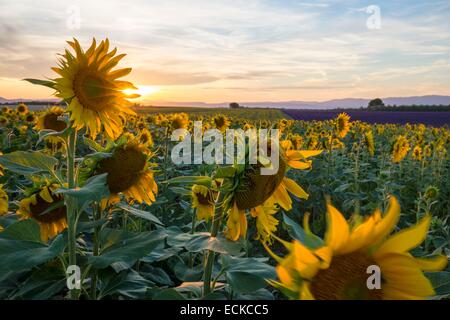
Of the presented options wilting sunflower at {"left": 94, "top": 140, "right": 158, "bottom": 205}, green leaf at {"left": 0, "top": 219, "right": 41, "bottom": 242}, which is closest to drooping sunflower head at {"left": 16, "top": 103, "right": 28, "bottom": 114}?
wilting sunflower at {"left": 94, "top": 140, "right": 158, "bottom": 205}

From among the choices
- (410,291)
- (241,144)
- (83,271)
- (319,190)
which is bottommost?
(319,190)

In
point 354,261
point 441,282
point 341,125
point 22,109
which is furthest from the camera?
point 22,109

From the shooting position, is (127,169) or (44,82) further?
(127,169)

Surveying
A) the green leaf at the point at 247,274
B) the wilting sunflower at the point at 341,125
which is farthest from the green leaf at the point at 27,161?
the wilting sunflower at the point at 341,125

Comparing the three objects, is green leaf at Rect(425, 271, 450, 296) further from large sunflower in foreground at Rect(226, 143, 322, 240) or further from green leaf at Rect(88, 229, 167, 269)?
green leaf at Rect(88, 229, 167, 269)

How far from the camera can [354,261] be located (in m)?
0.93

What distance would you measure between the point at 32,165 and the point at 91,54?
1.80ft

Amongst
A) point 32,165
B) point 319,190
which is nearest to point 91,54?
point 32,165

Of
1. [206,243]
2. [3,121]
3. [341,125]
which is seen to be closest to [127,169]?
[206,243]

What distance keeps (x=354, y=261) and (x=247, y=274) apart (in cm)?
75

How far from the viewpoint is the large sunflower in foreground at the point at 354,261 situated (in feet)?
2.92

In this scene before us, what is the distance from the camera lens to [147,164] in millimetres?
2188

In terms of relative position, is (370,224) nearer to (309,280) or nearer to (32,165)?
(309,280)

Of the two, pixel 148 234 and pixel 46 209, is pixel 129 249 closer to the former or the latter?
pixel 148 234
